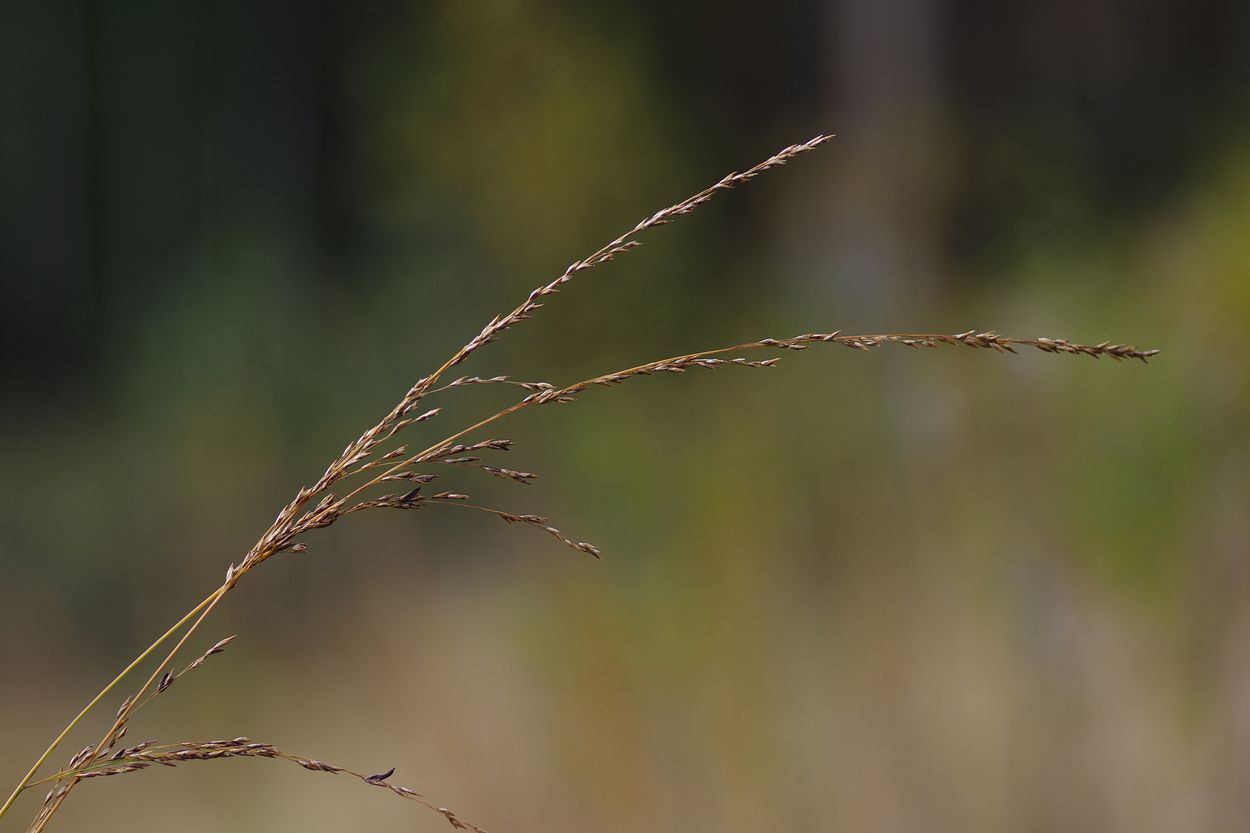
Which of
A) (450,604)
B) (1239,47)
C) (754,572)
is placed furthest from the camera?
(1239,47)

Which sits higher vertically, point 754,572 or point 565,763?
point 754,572

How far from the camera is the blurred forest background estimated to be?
2023 millimetres

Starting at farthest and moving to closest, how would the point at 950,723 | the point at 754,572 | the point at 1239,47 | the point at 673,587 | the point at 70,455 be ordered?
the point at 70,455, the point at 1239,47, the point at 673,587, the point at 754,572, the point at 950,723

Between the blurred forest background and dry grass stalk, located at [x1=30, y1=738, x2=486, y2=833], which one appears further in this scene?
the blurred forest background

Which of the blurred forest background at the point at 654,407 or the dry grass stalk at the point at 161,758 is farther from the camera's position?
the blurred forest background at the point at 654,407

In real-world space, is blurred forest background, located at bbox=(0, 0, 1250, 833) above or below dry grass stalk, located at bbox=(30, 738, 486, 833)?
above

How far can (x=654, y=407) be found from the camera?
12.3ft

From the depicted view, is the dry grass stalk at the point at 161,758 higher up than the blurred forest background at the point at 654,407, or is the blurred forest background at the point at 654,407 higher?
the blurred forest background at the point at 654,407

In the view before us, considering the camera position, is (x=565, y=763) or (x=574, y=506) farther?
(x=574, y=506)

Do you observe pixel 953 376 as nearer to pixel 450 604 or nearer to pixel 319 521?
pixel 450 604

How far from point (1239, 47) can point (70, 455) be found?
5.16 meters

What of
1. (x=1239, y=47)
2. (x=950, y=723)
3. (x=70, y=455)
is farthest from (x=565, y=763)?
(x=70, y=455)

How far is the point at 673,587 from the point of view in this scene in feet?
7.96

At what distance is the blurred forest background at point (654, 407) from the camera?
6.64 feet
